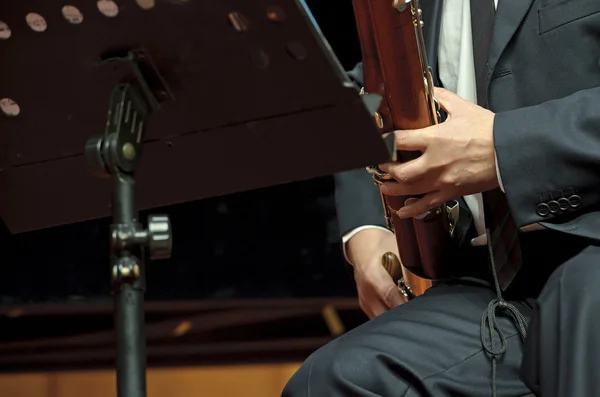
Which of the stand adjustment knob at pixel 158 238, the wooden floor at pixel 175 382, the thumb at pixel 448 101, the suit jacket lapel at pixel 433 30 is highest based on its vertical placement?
the suit jacket lapel at pixel 433 30

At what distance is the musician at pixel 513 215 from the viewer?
95 cm

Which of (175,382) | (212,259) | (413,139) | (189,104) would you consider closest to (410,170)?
(413,139)

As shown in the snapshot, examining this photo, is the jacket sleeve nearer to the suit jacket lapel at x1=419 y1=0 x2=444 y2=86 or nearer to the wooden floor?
the suit jacket lapel at x1=419 y1=0 x2=444 y2=86

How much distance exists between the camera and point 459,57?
1.27 metres

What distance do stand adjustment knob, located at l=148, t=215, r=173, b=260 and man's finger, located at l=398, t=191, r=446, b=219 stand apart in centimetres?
37

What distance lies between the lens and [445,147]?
3.44ft

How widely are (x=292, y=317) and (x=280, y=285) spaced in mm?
135

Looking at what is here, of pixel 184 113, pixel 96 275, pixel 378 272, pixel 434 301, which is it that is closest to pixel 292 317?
pixel 96 275

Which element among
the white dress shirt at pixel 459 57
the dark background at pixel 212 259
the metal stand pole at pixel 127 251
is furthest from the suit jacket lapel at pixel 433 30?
the dark background at pixel 212 259

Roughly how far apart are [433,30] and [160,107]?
476 mm

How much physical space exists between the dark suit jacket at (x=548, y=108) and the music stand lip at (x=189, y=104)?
0.73ft

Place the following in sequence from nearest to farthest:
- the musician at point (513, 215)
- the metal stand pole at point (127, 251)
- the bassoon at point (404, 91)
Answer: the metal stand pole at point (127, 251) → the musician at point (513, 215) → the bassoon at point (404, 91)

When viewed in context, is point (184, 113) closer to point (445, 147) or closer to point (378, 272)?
point (445, 147)

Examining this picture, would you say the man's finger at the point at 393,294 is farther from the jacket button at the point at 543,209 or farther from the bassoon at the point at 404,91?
the jacket button at the point at 543,209
